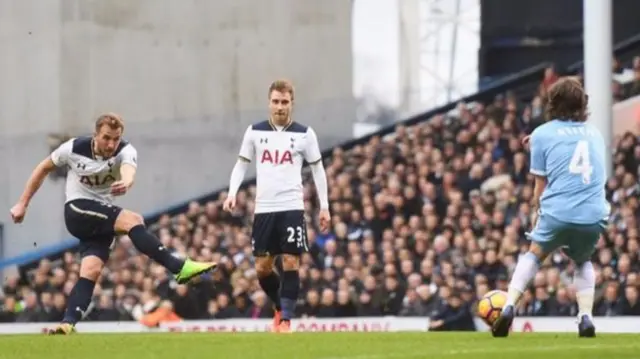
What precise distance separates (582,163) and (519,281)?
0.94m

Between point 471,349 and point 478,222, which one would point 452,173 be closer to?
point 478,222

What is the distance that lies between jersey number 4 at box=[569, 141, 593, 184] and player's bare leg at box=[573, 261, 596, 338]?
81cm

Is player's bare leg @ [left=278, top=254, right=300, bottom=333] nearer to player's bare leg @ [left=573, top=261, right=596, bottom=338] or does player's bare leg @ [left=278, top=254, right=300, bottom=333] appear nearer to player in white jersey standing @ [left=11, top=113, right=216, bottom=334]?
player in white jersey standing @ [left=11, top=113, right=216, bottom=334]

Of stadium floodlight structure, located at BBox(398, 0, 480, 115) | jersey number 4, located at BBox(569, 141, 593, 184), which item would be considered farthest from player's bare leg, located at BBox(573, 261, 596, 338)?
stadium floodlight structure, located at BBox(398, 0, 480, 115)

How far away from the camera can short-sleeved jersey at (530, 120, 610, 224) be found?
42.0 feet

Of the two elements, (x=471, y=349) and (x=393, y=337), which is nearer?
(x=471, y=349)

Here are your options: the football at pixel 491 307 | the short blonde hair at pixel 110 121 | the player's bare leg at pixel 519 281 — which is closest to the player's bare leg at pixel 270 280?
the short blonde hair at pixel 110 121

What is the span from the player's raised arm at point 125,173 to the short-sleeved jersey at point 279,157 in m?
1.27

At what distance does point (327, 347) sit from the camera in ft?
41.2

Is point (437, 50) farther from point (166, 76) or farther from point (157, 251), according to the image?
point (157, 251)

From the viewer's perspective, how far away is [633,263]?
853 inches

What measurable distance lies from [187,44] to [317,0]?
2656 mm

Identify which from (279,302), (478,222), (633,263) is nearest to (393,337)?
(279,302)

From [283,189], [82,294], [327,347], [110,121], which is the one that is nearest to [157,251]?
[82,294]
